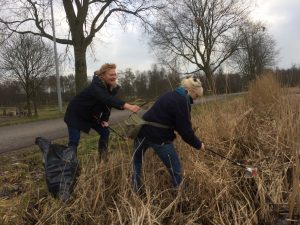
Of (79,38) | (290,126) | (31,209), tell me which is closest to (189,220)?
(31,209)

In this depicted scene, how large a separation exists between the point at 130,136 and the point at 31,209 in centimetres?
131

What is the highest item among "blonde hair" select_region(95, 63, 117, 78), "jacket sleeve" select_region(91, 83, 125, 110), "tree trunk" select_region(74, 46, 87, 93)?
"tree trunk" select_region(74, 46, 87, 93)

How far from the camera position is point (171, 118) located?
172 inches

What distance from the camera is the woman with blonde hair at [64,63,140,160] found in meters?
5.28

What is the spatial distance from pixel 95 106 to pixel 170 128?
162 cm

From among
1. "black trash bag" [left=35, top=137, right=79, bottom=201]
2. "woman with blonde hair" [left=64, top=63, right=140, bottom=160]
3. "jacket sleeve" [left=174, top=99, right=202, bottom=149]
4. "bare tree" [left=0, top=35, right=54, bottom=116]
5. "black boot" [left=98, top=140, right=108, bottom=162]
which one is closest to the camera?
"jacket sleeve" [left=174, top=99, right=202, bottom=149]

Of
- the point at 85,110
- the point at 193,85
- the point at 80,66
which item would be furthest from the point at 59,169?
the point at 80,66

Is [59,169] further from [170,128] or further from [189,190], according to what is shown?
[189,190]

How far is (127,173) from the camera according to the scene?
493cm

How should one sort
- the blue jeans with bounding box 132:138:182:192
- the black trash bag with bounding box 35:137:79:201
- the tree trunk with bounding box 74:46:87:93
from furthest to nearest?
1. the tree trunk with bounding box 74:46:87:93
2. the black trash bag with bounding box 35:137:79:201
3. the blue jeans with bounding box 132:138:182:192

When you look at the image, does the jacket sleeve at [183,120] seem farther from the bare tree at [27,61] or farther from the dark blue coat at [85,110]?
the bare tree at [27,61]

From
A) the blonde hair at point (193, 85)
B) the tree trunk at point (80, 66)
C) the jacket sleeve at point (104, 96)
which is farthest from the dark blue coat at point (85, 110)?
the tree trunk at point (80, 66)

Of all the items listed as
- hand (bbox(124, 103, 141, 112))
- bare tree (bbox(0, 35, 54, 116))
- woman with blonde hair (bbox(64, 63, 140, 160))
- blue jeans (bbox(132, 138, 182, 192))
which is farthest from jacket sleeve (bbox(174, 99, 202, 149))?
bare tree (bbox(0, 35, 54, 116))

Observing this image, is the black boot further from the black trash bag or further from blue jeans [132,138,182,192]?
blue jeans [132,138,182,192]
